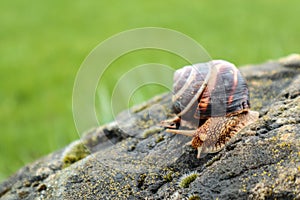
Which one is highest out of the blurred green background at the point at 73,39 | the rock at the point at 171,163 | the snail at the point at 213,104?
the blurred green background at the point at 73,39

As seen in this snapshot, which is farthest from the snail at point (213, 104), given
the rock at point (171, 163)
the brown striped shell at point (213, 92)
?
the rock at point (171, 163)

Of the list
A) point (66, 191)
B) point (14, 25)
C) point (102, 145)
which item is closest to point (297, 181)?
point (66, 191)

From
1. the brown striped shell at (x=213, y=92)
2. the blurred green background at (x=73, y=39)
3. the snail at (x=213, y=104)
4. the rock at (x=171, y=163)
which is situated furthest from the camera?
the blurred green background at (x=73, y=39)

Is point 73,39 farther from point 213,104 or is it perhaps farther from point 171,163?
point 171,163

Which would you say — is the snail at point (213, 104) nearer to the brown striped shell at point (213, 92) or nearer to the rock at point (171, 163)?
the brown striped shell at point (213, 92)

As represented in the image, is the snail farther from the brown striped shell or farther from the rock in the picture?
the rock

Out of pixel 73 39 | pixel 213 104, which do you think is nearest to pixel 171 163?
pixel 213 104
